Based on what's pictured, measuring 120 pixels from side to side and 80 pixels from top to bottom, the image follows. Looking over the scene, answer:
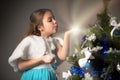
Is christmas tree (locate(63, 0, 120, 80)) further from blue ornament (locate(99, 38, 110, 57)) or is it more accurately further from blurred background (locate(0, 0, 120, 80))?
blurred background (locate(0, 0, 120, 80))

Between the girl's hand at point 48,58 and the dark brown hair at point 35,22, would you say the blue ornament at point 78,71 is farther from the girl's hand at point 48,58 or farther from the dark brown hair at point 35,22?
the dark brown hair at point 35,22

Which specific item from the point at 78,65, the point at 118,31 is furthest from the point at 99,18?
the point at 78,65

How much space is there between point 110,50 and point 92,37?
11 cm

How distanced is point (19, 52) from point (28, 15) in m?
0.27

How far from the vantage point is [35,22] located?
2020mm

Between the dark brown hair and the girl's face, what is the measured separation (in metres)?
0.03

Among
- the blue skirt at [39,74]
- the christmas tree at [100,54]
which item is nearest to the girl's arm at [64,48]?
the blue skirt at [39,74]

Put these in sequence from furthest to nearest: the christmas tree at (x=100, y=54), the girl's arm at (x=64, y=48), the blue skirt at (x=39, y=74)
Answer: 1. the girl's arm at (x=64, y=48)
2. the blue skirt at (x=39, y=74)
3. the christmas tree at (x=100, y=54)

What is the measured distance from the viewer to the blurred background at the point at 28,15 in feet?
6.54

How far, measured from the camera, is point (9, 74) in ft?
6.51

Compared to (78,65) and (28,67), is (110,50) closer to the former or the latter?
(78,65)

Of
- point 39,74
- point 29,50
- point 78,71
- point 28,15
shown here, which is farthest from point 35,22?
point 78,71

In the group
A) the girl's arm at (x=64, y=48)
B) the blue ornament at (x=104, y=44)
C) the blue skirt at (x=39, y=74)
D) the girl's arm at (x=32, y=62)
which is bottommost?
the blue skirt at (x=39, y=74)

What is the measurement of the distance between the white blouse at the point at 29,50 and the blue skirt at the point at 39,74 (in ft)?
0.28
